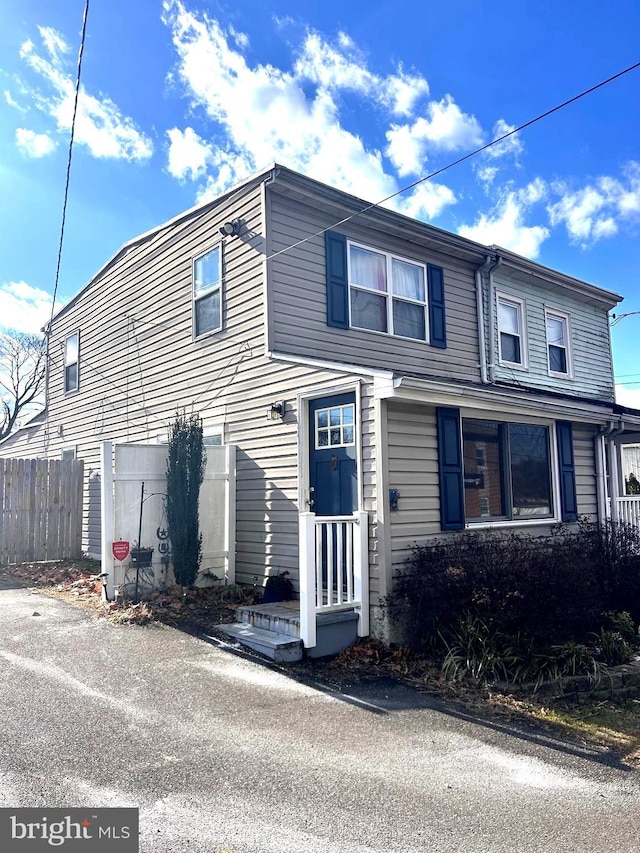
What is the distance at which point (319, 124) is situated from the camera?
8992 mm

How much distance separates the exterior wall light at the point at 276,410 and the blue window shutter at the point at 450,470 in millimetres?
2089

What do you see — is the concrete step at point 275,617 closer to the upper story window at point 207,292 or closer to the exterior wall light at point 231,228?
the upper story window at point 207,292

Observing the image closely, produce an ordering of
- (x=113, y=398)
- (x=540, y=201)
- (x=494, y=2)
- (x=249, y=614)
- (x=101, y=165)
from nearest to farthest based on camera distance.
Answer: (x=249, y=614), (x=494, y=2), (x=101, y=165), (x=113, y=398), (x=540, y=201)

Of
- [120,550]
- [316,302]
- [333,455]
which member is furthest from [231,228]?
[120,550]

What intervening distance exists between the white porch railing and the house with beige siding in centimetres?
2

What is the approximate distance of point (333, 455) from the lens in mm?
7598

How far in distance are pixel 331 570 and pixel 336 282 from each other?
187 inches

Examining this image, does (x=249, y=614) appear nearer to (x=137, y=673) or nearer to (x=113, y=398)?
(x=137, y=673)

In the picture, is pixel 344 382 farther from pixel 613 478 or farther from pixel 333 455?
pixel 613 478

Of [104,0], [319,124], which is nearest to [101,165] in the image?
[104,0]

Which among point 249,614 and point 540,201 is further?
point 540,201

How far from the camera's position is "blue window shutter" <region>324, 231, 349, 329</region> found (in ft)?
30.7

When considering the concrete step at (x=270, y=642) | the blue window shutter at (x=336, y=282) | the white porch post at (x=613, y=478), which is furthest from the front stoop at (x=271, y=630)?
the white porch post at (x=613, y=478)

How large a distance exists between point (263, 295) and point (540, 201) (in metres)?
8.11
